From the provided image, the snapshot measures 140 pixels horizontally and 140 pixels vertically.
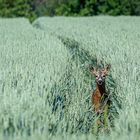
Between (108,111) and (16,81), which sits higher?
(16,81)

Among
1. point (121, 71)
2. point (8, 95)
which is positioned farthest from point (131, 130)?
point (121, 71)

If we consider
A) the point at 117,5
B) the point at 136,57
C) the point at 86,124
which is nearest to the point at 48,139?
the point at 86,124

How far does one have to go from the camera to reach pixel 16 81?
19.7ft

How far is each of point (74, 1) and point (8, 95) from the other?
34348mm

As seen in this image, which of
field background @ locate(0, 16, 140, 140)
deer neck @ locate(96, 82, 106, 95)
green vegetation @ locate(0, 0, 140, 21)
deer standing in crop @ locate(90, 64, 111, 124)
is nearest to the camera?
field background @ locate(0, 16, 140, 140)

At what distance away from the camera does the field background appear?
4.27 meters

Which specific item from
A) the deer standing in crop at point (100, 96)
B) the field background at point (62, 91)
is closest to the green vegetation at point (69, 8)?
the field background at point (62, 91)

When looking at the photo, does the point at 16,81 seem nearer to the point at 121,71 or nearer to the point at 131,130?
the point at 121,71

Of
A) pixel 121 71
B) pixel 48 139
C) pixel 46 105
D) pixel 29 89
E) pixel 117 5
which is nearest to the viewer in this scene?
pixel 48 139

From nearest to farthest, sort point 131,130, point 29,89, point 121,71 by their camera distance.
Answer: point 131,130 < point 29,89 < point 121,71

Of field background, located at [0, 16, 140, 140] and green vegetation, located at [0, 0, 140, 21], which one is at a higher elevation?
field background, located at [0, 16, 140, 140]

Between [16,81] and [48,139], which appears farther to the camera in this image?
[16,81]

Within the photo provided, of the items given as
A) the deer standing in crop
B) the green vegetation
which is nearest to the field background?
the deer standing in crop

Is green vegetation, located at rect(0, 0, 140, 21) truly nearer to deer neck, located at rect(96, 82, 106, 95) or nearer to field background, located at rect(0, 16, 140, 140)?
field background, located at rect(0, 16, 140, 140)
